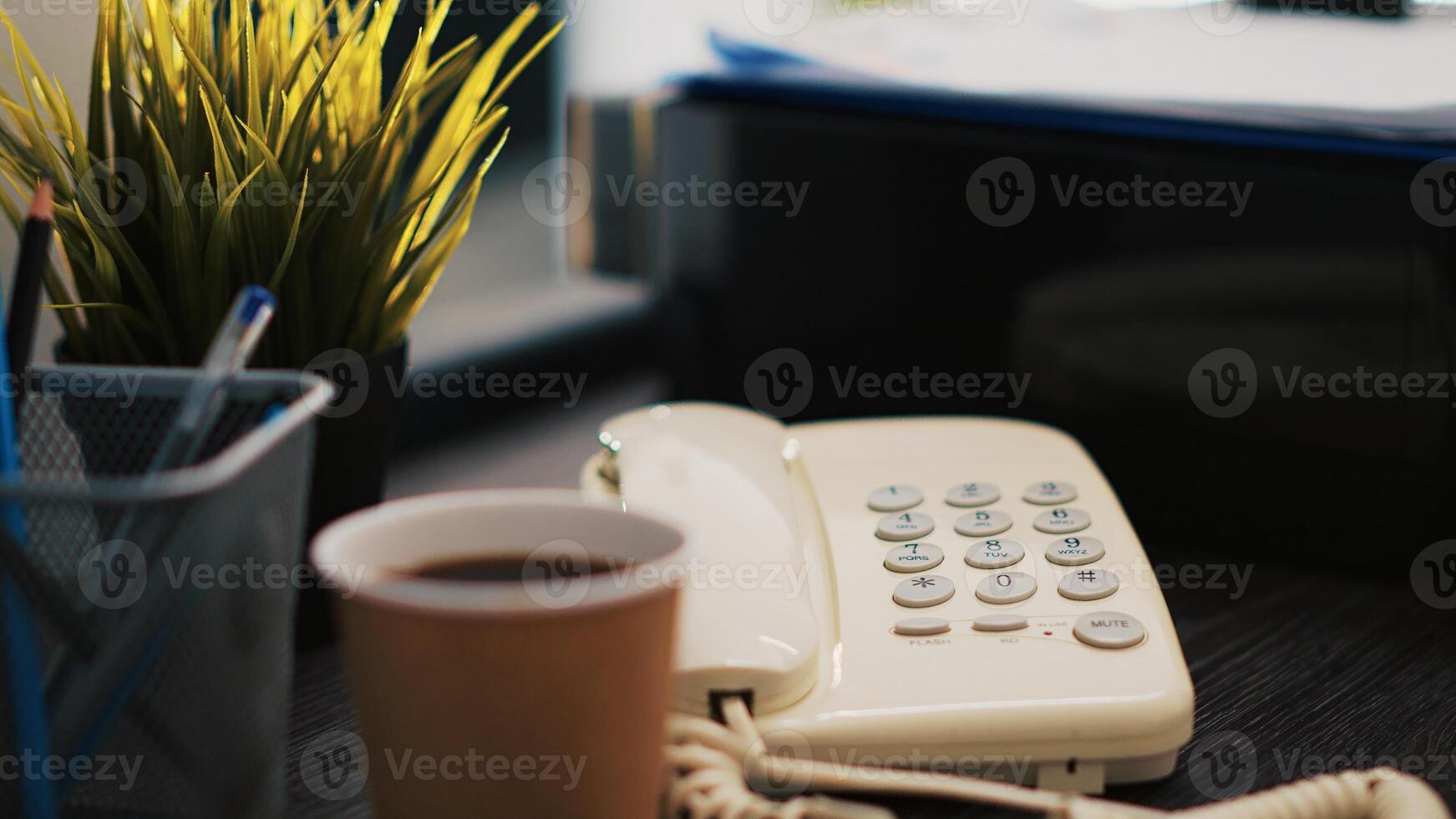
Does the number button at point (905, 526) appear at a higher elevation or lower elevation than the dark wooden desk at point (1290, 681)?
higher

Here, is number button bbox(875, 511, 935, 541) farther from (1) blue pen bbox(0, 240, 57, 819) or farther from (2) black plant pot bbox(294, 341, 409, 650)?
(1) blue pen bbox(0, 240, 57, 819)

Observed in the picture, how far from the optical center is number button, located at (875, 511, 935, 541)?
52cm

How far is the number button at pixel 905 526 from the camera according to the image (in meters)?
0.52

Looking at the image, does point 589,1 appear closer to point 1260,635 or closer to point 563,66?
point 563,66

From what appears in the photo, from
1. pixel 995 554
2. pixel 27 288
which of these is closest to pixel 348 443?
pixel 27 288

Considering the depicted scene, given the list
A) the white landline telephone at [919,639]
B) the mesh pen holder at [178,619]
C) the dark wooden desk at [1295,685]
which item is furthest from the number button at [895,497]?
the mesh pen holder at [178,619]

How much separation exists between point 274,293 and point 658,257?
0.32 m

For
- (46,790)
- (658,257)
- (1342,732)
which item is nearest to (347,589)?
(46,790)

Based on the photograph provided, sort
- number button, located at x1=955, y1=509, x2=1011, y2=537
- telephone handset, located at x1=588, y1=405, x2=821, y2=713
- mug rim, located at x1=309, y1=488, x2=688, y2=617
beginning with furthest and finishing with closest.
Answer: number button, located at x1=955, y1=509, x2=1011, y2=537 < telephone handset, located at x1=588, y1=405, x2=821, y2=713 < mug rim, located at x1=309, y1=488, x2=688, y2=617

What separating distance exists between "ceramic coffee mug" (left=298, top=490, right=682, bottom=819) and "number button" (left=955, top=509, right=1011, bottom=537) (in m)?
0.21

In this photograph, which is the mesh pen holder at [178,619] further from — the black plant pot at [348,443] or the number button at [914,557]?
the number button at [914,557]

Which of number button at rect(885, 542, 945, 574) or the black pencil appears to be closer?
the black pencil

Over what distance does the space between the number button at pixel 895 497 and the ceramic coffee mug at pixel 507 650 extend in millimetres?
220

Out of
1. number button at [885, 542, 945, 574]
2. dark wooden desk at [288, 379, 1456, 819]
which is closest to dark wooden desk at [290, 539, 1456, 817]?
dark wooden desk at [288, 379, 1456, 819]
